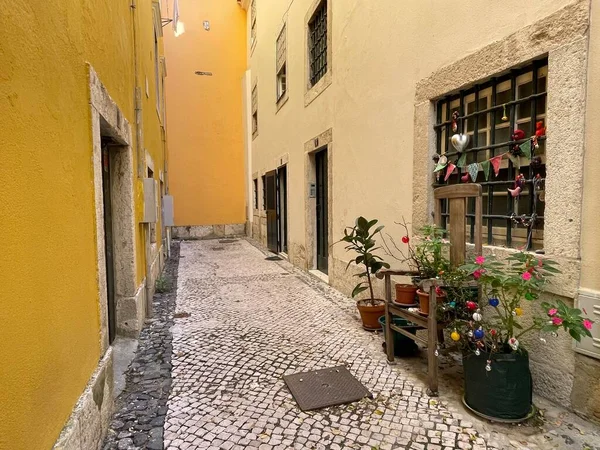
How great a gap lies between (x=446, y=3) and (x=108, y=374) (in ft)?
12.8

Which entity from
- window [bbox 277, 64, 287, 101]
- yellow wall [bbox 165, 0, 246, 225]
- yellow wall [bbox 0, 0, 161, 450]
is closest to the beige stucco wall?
window [bbox 277, 64, 287, 101]

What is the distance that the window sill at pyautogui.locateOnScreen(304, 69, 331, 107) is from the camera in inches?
233

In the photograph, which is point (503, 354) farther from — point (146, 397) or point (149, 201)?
point (149, 201)

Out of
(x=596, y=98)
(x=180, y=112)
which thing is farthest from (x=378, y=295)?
(x=180, y=112)

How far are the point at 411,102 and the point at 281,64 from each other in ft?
19.2

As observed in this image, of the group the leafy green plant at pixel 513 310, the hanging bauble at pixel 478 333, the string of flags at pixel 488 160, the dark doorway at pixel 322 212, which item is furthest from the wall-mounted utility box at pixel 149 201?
the hanging bauble at pixel 478 333

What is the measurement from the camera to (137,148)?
4527mm

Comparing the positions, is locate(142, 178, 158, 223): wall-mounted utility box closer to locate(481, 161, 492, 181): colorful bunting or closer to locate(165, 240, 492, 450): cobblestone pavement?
locate(165, 240, 492, 450): cobblestone pavement

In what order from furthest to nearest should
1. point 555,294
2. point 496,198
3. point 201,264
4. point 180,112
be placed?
1. point 180,112
2. point 201,264
3. point 496,198
4. point 555,294

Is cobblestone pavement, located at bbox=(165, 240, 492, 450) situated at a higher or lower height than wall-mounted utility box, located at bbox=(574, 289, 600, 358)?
lower

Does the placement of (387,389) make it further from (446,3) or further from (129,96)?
(129,96)

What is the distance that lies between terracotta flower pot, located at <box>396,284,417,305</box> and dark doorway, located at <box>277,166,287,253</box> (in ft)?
21.0

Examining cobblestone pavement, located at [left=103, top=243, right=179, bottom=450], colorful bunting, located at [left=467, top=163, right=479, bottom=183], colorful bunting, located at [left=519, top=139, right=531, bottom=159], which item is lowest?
cobblestone pavement, located at [left=103, top=243, right=179, bottom=450]

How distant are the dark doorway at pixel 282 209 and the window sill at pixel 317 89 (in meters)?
2.79
